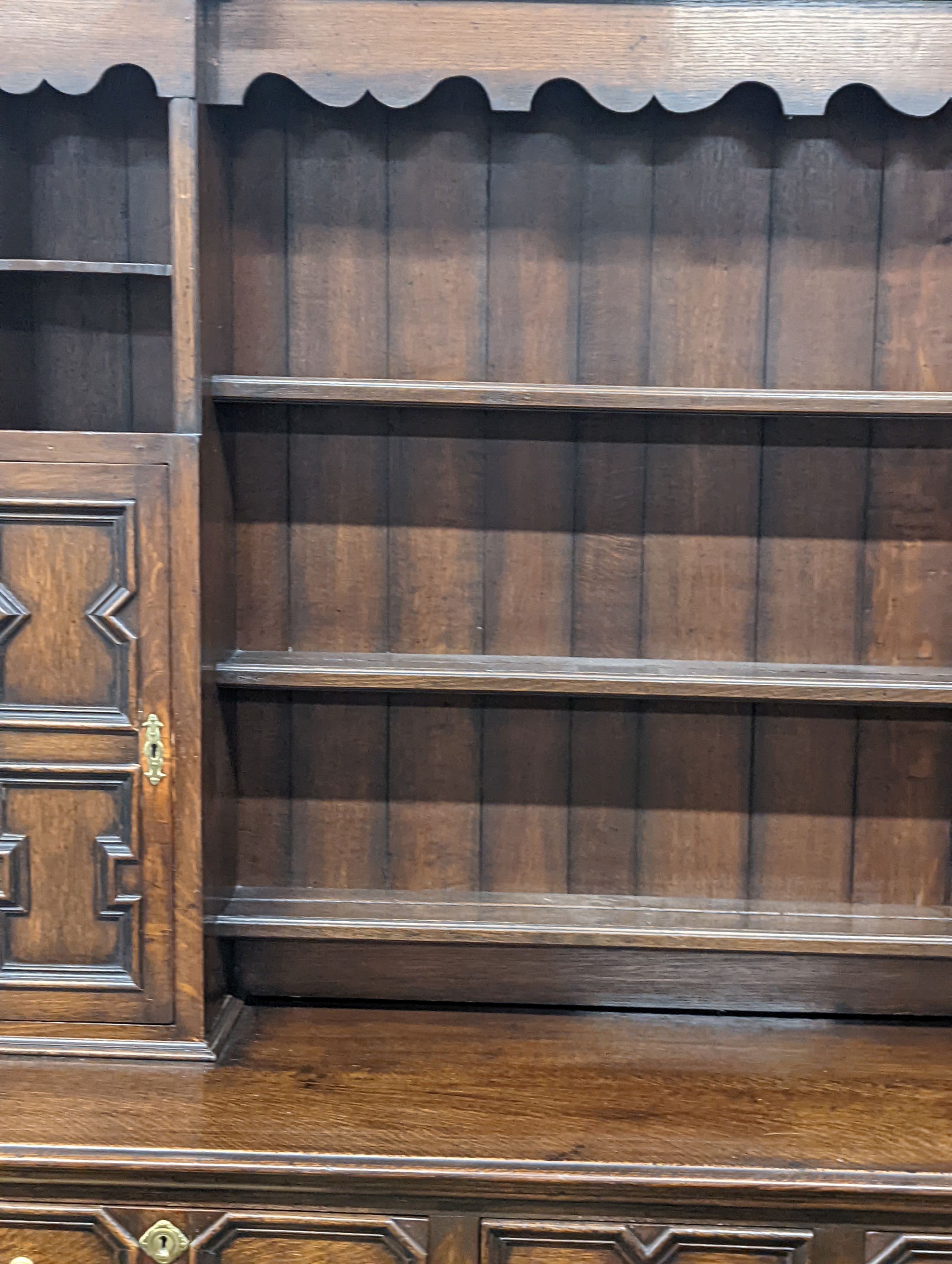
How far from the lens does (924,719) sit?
7.31ft

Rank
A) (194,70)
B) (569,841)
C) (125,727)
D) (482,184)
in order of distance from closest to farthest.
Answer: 1. (194,70)
2. (125,727)
3. (482,184)
4. (569,841)

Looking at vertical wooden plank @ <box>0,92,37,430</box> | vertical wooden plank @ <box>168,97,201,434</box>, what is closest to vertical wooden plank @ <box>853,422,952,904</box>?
vertical wooden plank @ <box>168,97,201,434</box>

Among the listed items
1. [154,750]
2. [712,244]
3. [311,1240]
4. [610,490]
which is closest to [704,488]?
[610,490]

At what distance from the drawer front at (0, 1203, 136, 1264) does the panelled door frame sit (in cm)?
25

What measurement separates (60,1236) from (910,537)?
1745 mm

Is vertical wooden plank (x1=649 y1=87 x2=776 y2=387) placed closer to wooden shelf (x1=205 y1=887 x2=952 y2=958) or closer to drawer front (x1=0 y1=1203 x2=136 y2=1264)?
wooden shelf (x1=205 y1=887 x2=952 y2=958)

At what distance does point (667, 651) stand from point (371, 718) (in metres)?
0.54

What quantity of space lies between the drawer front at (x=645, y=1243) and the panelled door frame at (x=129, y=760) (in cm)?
57

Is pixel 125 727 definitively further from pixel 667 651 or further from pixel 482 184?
pixel 482 184

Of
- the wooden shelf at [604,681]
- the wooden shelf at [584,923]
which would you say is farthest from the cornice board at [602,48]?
the wooden shelf at [584,923]

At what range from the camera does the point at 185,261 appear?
1.89 meters

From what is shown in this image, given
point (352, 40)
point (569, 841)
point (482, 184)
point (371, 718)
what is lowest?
point (569, 841)

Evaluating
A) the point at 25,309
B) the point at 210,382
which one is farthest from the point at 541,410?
the point at 25,309

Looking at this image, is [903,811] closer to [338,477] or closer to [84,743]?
[338,477]
